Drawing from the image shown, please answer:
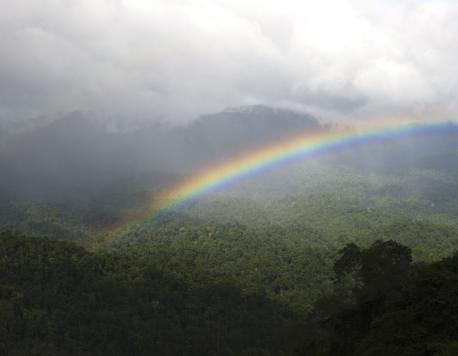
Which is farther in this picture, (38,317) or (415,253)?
(415,253)

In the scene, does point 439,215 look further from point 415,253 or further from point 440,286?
point 440,286

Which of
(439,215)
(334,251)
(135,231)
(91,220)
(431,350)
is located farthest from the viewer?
(439,215)

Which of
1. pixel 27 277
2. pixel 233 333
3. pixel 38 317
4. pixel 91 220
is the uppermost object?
pixel 91 220

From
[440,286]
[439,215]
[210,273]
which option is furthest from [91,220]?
[440,286]

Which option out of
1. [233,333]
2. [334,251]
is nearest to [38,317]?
[233,333]

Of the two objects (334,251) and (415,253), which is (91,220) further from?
(415,253)

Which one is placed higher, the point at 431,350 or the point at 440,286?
the point at 440,286

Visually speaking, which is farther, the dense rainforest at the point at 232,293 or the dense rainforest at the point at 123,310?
the dense rainforest at the point at 123,310

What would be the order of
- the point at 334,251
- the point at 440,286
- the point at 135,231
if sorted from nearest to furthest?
the point at 440,286 → the point at 334,251 → the point at 135,231

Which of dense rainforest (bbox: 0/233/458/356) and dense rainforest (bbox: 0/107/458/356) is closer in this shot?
dense rainforest (bbox: 0/107/458/356)
